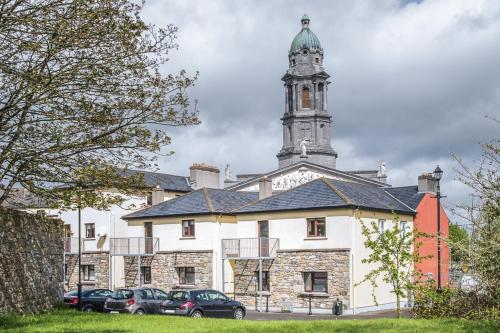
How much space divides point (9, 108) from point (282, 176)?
182ft

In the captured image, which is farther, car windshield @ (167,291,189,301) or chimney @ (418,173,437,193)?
chimney @ (418,173,437,193)

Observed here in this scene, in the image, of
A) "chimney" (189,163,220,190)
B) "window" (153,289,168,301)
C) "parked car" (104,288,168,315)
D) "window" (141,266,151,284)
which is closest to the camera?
"parked car" (104,288,168,315)

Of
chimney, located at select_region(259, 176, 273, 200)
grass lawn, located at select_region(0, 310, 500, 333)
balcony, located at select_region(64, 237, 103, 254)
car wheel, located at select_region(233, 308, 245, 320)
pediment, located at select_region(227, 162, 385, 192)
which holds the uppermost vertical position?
pediment, located at select_region(227, 162, 385, 192)

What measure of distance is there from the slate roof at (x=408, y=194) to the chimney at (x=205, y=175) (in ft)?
42.1

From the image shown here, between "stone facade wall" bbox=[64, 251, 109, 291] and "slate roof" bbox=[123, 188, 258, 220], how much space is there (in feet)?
13.7

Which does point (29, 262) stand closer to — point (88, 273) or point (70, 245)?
point (88, 273)

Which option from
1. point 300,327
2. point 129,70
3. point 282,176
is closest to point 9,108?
point 129,70

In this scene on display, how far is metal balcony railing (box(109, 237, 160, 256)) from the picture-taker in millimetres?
45188

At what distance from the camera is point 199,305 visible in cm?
2922

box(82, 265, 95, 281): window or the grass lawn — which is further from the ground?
the grass lawn

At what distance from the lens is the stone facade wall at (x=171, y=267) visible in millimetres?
43106

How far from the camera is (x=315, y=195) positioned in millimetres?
41125

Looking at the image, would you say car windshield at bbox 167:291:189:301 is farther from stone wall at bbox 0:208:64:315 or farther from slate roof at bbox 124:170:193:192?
slate roof at bbox 124:170:193:192

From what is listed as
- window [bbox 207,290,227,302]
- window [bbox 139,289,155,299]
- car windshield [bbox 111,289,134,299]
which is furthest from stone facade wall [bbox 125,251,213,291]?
car windshield [bbox 111,289,134,299]
